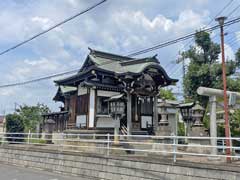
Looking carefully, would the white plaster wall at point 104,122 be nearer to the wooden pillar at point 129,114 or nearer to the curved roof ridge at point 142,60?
the wooden pillar at point 129,114

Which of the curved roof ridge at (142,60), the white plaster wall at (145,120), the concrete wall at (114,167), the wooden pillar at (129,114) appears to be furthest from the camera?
the white plaster wall at (145,120)

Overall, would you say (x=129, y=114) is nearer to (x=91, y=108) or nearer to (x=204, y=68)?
(x=91, y=108)

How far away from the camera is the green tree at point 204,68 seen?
69.5 feet

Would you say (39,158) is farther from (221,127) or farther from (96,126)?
(221,127)

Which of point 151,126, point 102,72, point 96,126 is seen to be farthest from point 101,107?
point 151,126

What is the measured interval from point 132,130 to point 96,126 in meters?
Answer: 2.31

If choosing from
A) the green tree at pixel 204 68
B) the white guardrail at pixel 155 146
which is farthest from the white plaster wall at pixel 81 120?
the green tree at pixel 204 68

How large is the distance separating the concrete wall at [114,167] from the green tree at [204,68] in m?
14.3

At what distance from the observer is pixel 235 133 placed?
18.9 m

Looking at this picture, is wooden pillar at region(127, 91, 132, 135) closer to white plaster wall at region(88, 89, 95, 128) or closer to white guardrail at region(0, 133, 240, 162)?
white guardrail at region(0, 133, 240, 162)

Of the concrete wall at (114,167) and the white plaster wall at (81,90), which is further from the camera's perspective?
the white plaster wall at (81,90)

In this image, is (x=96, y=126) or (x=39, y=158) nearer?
(x=39, y=158)

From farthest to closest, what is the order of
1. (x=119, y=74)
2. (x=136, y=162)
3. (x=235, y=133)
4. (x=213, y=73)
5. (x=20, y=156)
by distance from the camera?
(x=213, y=73) → (x=235, y=133) → (x=119, y=74) → (x=20, y=156) → (x=136, y=162)

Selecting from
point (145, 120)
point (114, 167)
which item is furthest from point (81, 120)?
point (114, 167)
